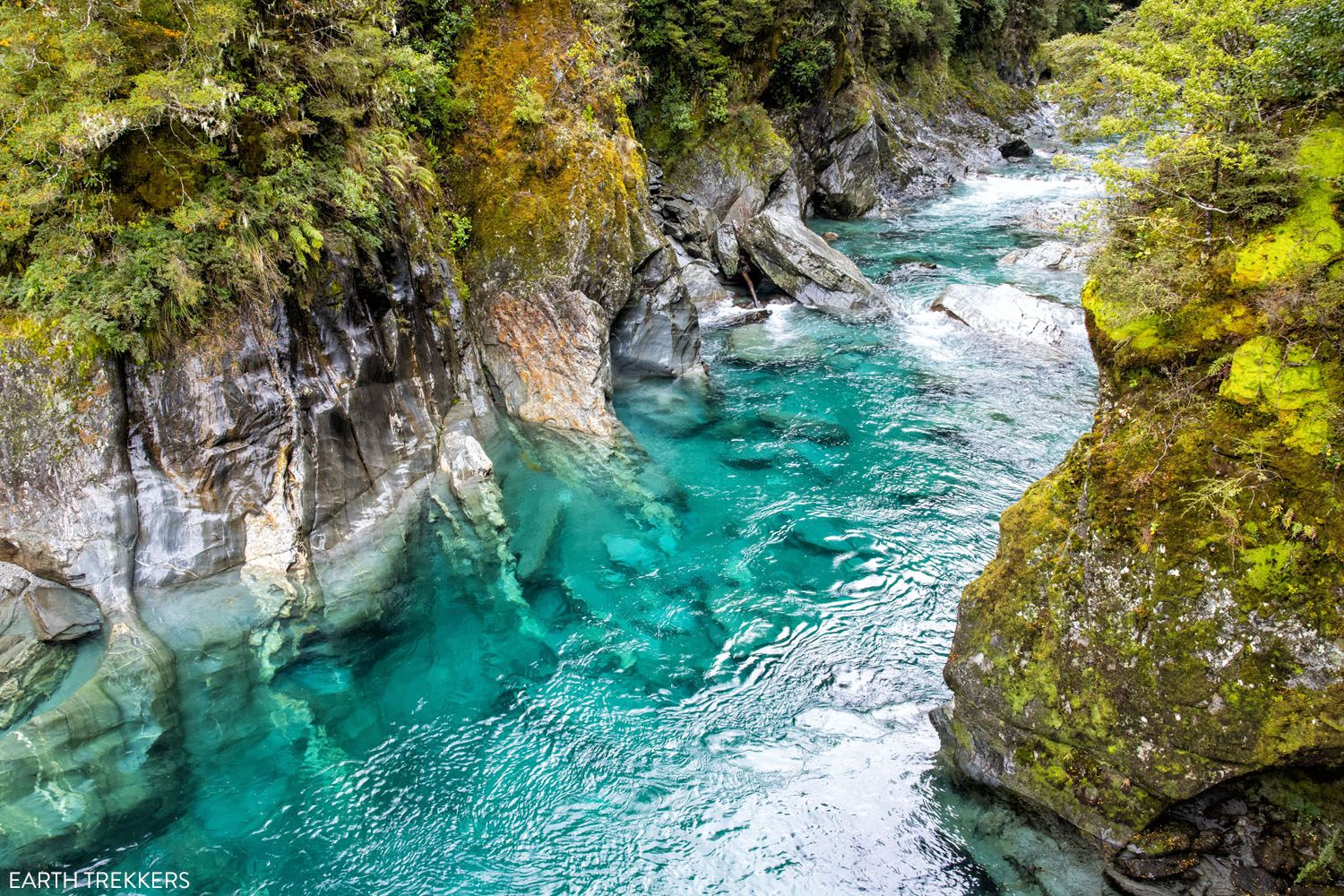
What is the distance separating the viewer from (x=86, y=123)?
7.05 meters

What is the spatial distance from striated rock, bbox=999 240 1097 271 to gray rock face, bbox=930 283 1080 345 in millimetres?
2898

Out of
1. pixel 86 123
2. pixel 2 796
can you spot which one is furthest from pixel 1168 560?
pixel 86 123

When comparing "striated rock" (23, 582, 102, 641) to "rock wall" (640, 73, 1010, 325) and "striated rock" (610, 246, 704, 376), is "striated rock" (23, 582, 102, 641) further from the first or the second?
"rock wall" (640, 73, 1010, 325)

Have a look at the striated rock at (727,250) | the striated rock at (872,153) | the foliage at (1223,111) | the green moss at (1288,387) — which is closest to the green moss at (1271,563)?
the green moss at (1288,387)

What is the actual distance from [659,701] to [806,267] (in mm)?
13735

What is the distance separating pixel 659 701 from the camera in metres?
7.89

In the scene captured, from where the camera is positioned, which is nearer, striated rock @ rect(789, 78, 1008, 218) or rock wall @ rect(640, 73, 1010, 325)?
rock wall @ rect(640, 73, 1010, 325)

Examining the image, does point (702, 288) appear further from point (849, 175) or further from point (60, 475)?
point (60, 475)

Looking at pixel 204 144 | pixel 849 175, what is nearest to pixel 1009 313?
pixel 849 175

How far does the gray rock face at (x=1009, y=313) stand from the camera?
15.9m

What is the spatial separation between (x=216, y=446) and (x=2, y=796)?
12.1 feet

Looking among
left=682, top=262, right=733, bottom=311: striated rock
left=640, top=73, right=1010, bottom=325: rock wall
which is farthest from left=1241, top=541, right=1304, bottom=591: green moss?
left=682, top=262, right=733, bottom=311: striated rock

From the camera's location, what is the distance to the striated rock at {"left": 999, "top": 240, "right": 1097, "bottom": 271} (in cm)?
1934

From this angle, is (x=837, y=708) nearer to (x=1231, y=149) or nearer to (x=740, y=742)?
(x=740, y=742)
